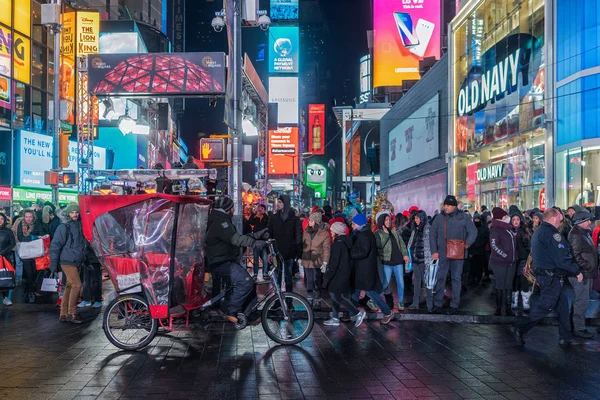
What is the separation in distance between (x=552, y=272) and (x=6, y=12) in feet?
84.2

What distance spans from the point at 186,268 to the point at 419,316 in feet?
14.5

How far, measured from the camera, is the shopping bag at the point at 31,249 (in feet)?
Result: 39.7

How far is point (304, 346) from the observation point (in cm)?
845

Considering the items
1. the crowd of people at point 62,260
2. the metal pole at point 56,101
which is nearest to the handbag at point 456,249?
the crowd of people at point 62,260

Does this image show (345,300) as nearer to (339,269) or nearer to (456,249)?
(339,269)

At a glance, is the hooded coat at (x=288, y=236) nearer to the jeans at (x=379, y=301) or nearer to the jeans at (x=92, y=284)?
the jeans at (x=379, y=301)

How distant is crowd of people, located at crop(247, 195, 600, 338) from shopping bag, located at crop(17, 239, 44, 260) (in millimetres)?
4469

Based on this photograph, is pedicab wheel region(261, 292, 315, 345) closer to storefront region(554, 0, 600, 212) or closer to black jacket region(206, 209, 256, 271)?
black jacket region(206, 209, 256, 271)

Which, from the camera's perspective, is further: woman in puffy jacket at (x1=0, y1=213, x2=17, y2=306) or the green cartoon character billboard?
the green cartoon character billboard

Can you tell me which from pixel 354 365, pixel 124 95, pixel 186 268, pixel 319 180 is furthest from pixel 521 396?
pixel 319 180

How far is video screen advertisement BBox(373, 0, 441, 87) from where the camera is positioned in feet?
198

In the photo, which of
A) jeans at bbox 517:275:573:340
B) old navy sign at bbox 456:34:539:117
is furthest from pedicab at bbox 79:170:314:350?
old navy sign at bbox 456:34:539:117

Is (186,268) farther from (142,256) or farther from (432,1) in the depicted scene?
(432,1)

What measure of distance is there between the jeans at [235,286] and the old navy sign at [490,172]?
58.9 ft
